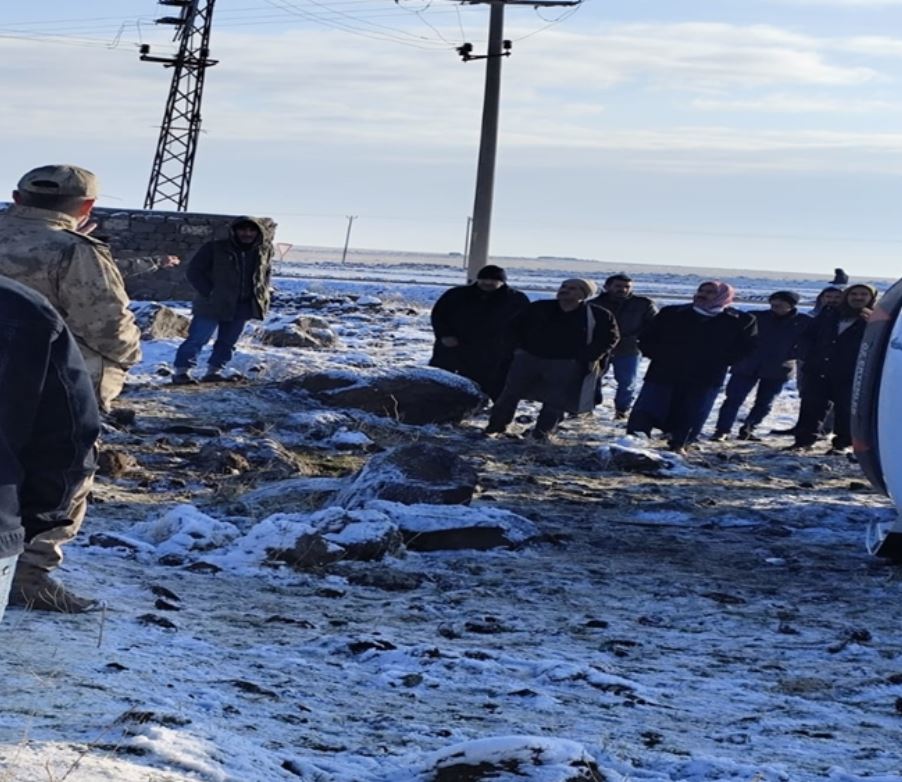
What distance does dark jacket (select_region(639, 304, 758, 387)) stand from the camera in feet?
49.0

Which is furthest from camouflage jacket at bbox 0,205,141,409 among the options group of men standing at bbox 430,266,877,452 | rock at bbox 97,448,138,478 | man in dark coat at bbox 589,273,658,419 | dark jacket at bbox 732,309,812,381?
dark jacket at bbox 732,309,812,381

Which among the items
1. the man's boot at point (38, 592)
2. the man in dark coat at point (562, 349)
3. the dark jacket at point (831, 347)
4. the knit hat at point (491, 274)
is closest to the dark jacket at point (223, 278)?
the knit hat at point (491, 274)

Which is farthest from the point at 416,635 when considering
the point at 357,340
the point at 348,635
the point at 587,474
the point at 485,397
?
the point at 357,340

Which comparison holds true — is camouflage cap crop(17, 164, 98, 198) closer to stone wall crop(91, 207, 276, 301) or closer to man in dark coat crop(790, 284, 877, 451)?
man in dark coat crop(790, 284, 877, 451)

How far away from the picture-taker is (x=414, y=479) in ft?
34.8

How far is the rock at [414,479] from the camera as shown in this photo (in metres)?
10.4

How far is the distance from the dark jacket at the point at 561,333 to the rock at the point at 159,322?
714cm

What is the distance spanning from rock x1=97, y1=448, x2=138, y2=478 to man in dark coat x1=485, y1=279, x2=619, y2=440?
13.9ft

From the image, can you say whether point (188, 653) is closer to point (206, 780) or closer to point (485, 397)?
point (206, 780)

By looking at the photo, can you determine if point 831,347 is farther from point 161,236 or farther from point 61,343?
point 161,236

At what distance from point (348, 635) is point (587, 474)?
20.5 ft

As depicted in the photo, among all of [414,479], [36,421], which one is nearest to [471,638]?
[414,479]

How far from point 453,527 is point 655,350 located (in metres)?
5.53

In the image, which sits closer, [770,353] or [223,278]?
[223,278]
